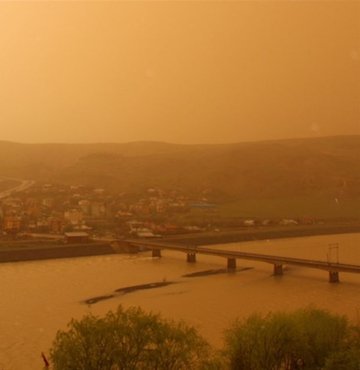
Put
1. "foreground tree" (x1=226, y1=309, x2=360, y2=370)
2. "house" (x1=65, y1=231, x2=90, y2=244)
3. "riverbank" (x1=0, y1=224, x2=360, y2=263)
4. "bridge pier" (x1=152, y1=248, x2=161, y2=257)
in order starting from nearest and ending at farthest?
"foreground tree" (x1=226, y1=309, x2=360, y2=370)
"riverbank" (x1=0, y1=224, x2=360, y2=263)
"bridge pier" (x1=152, y1=248, x2=161, y2=257)
"house" (x1=65, y1=231, x2=90, y2=244)

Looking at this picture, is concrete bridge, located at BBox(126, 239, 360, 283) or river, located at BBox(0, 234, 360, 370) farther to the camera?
concrete bridge, located at BBox(126, 239, 360, 283)

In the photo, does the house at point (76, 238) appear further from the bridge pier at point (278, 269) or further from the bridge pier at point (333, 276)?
the bridge pier at point (333, 276)

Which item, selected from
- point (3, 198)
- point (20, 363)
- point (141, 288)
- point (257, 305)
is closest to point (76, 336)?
point (20, 363)

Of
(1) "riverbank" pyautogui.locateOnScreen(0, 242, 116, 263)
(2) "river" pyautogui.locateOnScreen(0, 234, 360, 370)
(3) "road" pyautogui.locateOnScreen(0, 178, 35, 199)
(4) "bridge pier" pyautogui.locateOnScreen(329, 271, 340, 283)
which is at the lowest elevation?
(2) "river" pyautogui.locateOnScreen(0, 234, 360, 370)

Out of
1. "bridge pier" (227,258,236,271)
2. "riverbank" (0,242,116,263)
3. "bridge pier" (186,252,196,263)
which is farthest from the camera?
"riverbank" (0,242,116,263)

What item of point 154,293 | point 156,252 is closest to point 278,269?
point 154,293

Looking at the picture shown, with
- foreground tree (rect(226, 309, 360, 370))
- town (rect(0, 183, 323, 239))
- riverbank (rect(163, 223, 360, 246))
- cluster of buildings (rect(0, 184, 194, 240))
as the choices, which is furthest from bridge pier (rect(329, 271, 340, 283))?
cluster of buildings (rect(0, 184, 194, 240))

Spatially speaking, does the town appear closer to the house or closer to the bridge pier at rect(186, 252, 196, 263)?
the house

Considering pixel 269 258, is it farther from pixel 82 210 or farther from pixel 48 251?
pixel 82 210
